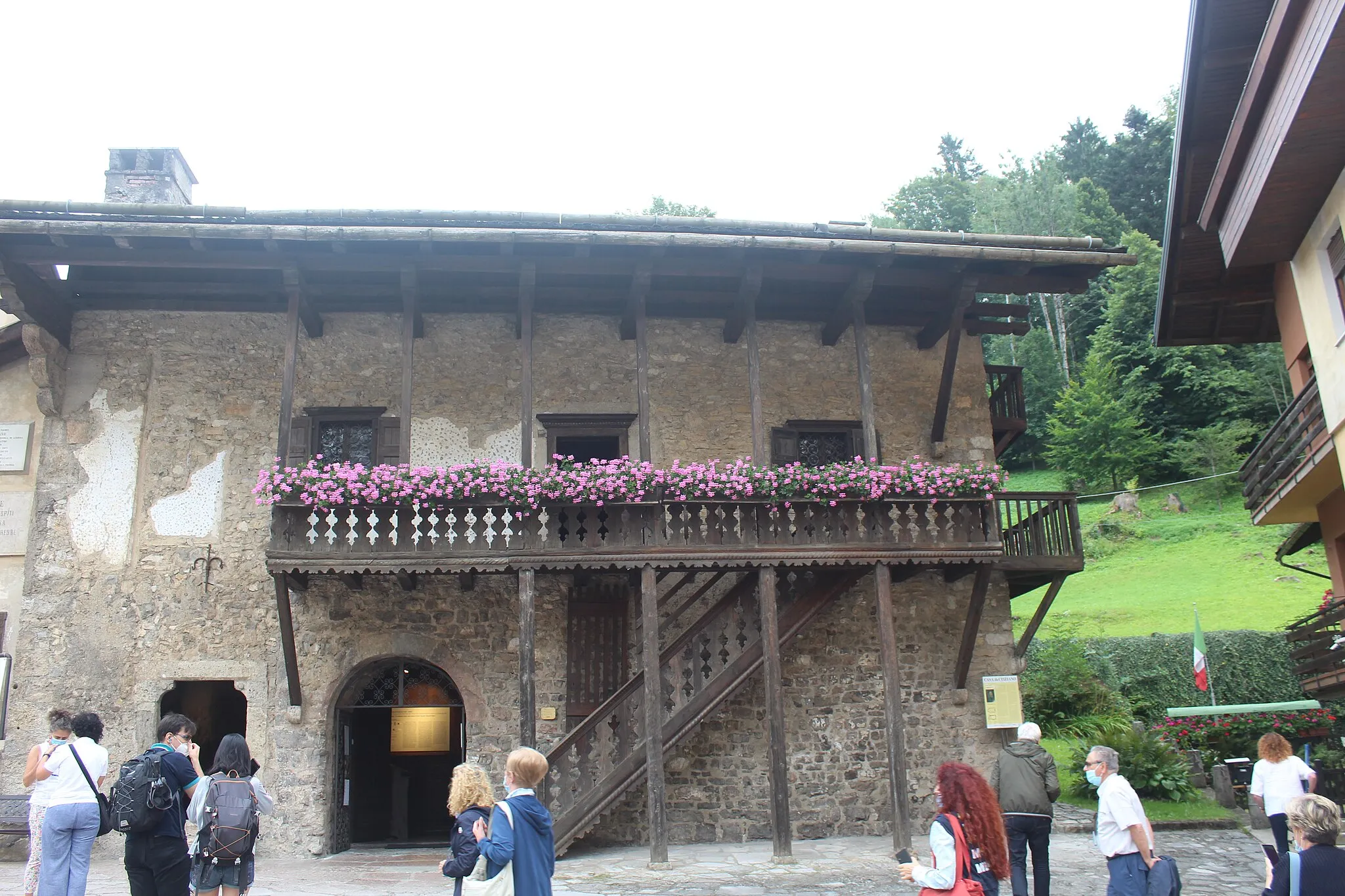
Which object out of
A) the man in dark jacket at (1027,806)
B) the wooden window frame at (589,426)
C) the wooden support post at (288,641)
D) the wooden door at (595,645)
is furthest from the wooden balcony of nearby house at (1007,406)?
the wooden support post at (288,641)

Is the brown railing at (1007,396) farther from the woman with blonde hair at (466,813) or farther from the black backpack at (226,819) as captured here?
the black backpack at (226,819)

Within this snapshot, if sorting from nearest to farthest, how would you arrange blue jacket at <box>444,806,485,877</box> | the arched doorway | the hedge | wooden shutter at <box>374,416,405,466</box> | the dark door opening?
blue jacket at <box>444,806,485,877</box>, the arched doorway, wooden shutter at <box>374,416,405,466</box>, the dark door opening, the hedge

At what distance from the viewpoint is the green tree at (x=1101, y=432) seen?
3322 cm

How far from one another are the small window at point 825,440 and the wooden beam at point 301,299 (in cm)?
631

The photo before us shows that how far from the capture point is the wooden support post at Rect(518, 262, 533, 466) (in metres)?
11.2

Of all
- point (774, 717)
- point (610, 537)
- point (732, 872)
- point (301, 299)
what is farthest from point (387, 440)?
point (732, 872)

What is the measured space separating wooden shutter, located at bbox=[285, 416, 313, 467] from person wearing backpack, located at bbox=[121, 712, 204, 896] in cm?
657

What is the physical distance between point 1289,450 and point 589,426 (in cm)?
870

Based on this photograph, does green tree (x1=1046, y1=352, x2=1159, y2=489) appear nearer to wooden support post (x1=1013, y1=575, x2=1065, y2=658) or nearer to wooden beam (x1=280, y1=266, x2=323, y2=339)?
wooden support post (x1=1013, y1=575, x2=1065, y2=658)

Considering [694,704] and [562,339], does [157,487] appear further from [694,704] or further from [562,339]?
[694,704]

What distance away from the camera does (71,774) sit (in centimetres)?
659

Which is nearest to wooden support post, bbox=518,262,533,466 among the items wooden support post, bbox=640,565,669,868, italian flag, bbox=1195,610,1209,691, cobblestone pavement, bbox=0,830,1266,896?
wooden support post, bbox=640,565,669,868

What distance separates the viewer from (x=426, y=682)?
1289 cm

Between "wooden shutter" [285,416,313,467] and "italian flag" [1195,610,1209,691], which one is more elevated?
"wooden shutter" [285,416,313,467]
